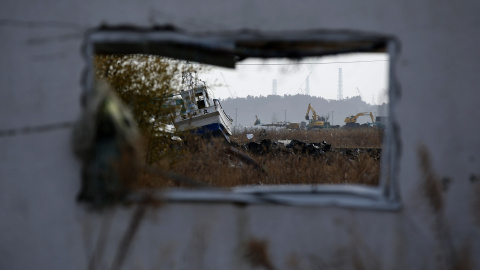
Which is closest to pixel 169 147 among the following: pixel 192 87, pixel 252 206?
pixel 192 87

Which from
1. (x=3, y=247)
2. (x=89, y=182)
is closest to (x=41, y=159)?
(x=89, y=182)

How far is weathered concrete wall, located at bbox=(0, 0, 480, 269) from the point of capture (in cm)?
369

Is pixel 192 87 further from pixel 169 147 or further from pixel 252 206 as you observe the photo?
pixel 252 206

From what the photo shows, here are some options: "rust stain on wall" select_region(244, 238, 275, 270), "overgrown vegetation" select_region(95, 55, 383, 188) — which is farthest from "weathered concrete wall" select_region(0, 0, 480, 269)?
"overgrown vegetation" select_region(95, 55, 383, 188)

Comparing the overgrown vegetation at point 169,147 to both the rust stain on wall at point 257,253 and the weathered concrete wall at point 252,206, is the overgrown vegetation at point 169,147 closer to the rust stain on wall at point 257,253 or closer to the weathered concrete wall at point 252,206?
the weathered concrete wall at point 252,206

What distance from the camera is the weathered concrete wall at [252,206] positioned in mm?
3693

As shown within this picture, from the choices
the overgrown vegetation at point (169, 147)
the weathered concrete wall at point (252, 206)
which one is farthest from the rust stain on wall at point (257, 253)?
the overgrown vegetation at point (169, 147)

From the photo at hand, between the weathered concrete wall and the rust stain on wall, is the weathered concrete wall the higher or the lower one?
the higher one

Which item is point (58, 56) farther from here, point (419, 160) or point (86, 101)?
point (419, 160)

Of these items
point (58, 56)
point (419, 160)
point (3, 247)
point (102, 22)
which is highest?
point (102, 22)

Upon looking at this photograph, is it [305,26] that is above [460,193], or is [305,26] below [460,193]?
above

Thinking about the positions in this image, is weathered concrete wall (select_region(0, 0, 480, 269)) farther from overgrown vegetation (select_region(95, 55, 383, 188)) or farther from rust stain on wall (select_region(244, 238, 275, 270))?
overgrown vegetation (select_region(95, 55, 383, 188))

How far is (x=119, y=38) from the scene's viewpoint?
12.4ft

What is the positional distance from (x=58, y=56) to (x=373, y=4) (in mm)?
2396
